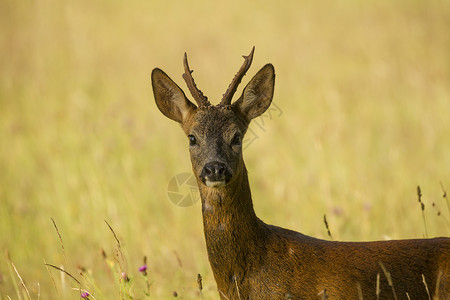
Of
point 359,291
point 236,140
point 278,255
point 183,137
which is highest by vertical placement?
point 183,137

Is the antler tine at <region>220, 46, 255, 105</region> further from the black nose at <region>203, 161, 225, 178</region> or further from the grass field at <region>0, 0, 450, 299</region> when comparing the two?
the grass field at <region>0, 0, 450, 299</region>

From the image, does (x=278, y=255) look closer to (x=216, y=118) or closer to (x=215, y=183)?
(x=215, y=183)

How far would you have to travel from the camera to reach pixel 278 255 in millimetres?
3971

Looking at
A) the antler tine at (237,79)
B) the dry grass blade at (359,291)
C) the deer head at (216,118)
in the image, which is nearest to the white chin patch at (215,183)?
the deer head at (216,118)

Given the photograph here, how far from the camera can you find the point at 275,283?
12.6 ft

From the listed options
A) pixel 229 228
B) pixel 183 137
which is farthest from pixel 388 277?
pixel 183 137

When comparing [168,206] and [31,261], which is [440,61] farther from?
[31,261]

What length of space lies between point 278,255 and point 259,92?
1.22 metres

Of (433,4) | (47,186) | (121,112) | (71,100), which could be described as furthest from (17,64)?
(433,4)

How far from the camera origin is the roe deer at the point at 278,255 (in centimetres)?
384

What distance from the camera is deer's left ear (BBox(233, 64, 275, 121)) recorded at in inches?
179

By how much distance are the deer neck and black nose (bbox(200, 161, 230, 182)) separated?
0.16m

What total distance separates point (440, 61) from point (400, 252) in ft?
23.2

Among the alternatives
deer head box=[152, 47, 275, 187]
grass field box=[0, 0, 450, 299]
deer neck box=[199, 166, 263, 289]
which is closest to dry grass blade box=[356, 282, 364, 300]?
deer neck box=[199, 166, 263, 289]
